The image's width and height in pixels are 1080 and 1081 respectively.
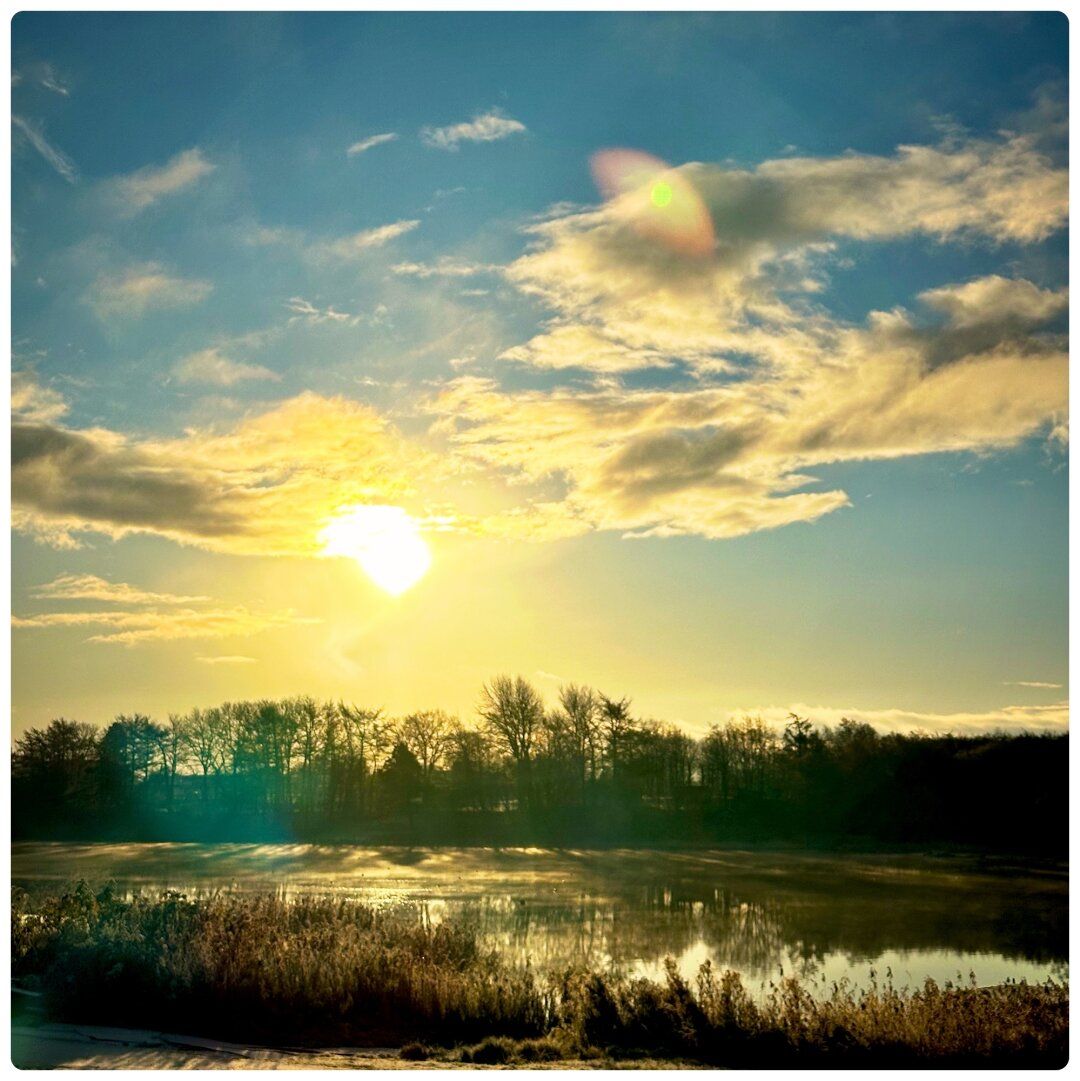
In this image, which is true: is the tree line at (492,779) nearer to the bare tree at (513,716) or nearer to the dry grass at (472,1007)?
the bare tree at (513,716)

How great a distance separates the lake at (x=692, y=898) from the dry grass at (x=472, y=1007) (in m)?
4.09

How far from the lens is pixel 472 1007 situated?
1176 cm

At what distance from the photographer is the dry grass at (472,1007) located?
415 inches

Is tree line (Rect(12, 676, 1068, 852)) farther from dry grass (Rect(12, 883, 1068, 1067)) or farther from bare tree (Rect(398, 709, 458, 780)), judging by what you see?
dry grass (Rect(12, 883, 1068, 1067))

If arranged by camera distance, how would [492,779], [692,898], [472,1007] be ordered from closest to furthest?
[472,1007] → [692,898] → [492,779]

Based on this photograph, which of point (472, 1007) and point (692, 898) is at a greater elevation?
point (472, 1007)

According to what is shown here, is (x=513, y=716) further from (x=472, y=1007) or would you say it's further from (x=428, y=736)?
(x=472, y=1007)

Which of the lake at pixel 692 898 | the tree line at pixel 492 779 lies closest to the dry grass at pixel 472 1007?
the lake at pixel 692 898

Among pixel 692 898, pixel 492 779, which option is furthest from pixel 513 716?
pixel 692 898

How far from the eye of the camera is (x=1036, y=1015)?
11.2 metres

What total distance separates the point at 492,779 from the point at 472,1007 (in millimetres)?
45242

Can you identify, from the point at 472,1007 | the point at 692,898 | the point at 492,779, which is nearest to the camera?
the point at 472,1007

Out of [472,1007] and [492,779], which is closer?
[472,1007]

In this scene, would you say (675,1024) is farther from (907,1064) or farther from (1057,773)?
(1057,773)
